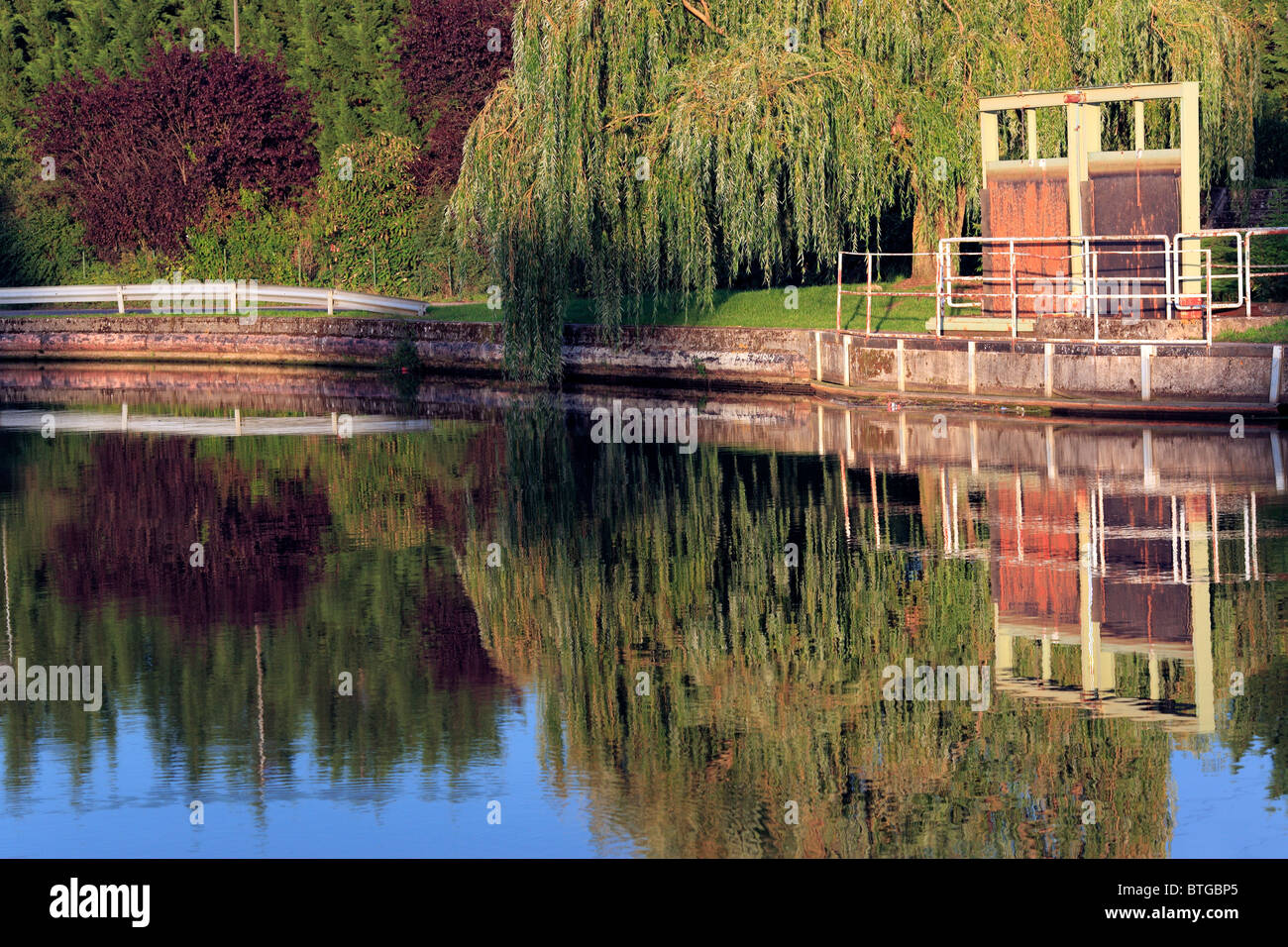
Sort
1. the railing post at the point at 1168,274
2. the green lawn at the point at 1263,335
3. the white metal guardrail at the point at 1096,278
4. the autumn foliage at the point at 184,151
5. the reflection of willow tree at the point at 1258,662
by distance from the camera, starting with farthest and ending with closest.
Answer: the autumn foliage at the point at 184,151 < the white metal guardrail at the point at 1096,278 < the railing post at the point at 1168,274 < the green lawn at the point at 1263,335 < the reflection of willow tree at the point at 1258,662

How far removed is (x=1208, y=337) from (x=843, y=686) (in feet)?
52.6

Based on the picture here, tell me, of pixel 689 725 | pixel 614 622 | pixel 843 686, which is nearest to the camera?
pixel 689 725

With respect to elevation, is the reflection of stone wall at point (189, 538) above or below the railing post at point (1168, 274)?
below

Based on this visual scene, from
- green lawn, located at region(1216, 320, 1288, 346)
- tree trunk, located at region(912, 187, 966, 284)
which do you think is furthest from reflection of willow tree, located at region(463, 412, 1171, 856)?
tree trunk, located at region(912, 187, 966, 284)

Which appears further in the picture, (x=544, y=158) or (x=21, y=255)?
(x=21, y=255)

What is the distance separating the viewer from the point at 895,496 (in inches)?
778

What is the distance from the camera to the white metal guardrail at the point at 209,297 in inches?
1682

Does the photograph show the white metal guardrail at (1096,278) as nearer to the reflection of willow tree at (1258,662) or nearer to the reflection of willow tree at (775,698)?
the reflection of willow tree at (775,698)

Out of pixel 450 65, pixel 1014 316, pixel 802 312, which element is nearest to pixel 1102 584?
pixel 1014 316

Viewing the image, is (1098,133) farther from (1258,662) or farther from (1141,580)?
(1258,662)

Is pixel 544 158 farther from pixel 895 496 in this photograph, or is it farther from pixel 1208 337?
pixel 895 496

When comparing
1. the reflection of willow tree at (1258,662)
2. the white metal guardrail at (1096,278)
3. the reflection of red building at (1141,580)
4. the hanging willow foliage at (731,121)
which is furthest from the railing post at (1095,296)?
the reflection of willow tree at (1258,662)

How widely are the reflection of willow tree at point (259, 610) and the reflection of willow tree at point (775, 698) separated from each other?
622mm

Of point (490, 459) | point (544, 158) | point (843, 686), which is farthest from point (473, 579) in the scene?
point (544, 158)
